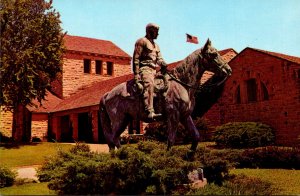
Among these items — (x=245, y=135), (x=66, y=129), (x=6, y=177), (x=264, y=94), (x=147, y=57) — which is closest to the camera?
(x=147, y=57)

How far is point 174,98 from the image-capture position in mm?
8680

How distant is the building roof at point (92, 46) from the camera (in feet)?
131

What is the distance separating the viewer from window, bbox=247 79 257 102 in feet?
80.9

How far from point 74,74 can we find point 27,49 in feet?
46.5

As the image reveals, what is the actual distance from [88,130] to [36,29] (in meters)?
11.9

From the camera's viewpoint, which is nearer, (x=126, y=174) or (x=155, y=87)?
(x=126, y=174)

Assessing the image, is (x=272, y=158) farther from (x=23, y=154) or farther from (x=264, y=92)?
(x=23, y=154)

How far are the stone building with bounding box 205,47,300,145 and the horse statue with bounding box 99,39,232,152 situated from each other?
47.7ft

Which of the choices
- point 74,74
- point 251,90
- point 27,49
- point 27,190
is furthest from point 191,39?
point 74,74

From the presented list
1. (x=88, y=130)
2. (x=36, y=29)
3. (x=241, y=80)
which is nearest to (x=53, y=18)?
(x=36, y=29)

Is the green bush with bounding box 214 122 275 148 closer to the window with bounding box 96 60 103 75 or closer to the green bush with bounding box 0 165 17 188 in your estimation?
the green bush with bounding box 0 165 17 188

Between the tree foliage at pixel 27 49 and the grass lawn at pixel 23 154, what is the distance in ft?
10.8

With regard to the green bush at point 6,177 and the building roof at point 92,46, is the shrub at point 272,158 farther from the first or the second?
the building roof at point 92,46

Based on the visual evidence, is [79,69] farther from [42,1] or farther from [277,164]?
[277,164]
